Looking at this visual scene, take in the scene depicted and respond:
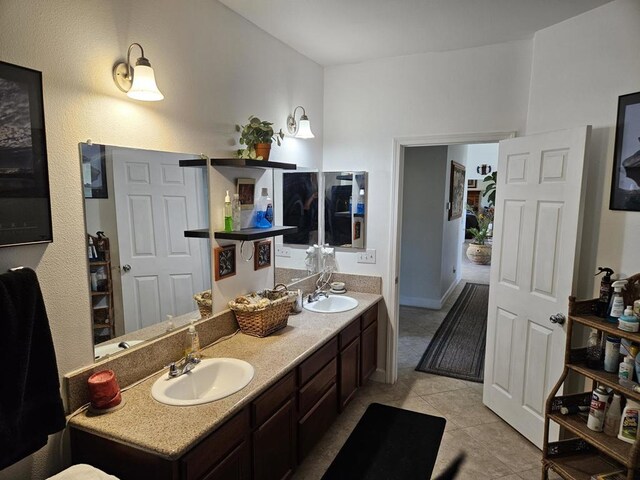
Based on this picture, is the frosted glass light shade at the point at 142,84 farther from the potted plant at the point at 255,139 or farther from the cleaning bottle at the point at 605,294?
the cleaning bottle at the point at 605,294

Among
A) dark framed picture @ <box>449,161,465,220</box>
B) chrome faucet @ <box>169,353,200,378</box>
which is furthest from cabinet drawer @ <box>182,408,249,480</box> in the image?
dark framed picture @ <box>449,161,465,220</box>

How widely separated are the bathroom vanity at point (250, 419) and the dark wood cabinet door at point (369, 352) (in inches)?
7.1

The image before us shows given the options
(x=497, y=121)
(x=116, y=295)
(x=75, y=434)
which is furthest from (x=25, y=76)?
(x=497, y=121)

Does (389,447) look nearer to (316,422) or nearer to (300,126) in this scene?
(316,422)

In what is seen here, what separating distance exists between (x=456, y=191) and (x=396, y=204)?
3.56 meters

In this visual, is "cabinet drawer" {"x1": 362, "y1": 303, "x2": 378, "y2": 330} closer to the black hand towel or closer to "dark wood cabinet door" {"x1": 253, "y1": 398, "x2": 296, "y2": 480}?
"dark wood cabinet door" {"x1": 253, "y1": 398, "x2": 296, "y2": 480}

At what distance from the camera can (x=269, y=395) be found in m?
1.88

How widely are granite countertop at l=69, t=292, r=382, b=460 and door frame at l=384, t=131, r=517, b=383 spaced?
1.17 m

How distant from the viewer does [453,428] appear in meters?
2.84

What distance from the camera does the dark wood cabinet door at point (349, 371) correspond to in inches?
109

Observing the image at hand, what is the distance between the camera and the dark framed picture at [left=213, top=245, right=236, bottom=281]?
2.28 meters

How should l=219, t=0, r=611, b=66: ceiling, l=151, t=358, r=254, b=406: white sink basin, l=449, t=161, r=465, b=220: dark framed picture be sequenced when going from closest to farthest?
l=151, t=358, r=254, b=406: white sink basin, l=219, t=0, r=611, b=66: ceiling, l=449, t=161, r=465, b=220: dark framed picture

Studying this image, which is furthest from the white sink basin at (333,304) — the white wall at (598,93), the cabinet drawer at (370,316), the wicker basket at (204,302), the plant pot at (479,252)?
the plant pot at (479,252)

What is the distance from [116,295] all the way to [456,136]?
8.34 ft
